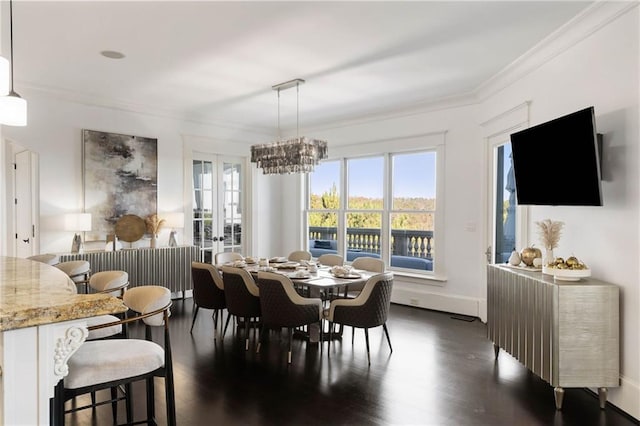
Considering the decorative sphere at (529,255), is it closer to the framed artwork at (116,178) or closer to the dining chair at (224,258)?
the dining chair at (224,258)

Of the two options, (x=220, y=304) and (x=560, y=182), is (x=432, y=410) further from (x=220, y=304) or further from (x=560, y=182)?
(x=220, y=304)

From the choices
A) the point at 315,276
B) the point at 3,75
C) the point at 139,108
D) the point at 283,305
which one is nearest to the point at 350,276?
the point at 315,276

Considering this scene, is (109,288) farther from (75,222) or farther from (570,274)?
(570,274)

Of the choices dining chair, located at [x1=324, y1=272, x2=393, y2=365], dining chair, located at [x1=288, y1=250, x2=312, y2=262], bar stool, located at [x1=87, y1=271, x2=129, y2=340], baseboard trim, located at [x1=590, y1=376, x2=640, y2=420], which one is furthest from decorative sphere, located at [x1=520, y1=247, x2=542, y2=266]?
bar stool, located at [x1=87, y1=271, x2=129, y2=340]

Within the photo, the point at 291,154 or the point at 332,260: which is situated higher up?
the point at 291,154

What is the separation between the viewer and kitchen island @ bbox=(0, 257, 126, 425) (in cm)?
148

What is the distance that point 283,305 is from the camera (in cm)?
400

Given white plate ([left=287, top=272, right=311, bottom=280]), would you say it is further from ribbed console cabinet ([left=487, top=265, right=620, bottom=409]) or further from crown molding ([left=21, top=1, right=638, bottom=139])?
crown molding ([left=21, top=1, right=638, bottom=139])

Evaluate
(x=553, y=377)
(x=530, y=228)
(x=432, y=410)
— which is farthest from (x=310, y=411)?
(x=530, y=228)

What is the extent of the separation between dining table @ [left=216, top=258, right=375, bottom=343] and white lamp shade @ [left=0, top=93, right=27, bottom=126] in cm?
274

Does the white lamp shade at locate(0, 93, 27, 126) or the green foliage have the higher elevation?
the white lamp shade at locate(0, 93, 27, 126)

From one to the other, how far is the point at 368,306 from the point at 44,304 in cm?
294

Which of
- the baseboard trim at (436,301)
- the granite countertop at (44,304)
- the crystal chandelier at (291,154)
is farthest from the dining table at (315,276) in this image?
the granite countertop at (44,304)

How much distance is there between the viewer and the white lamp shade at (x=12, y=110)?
97.3 inches
